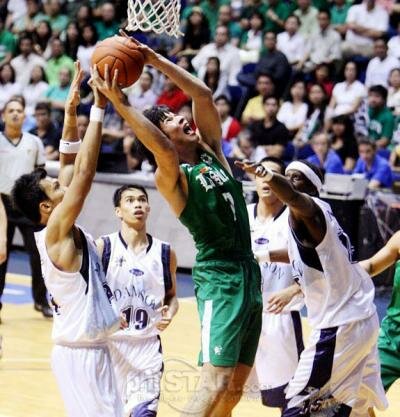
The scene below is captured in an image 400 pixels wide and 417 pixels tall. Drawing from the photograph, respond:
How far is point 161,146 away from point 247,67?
10.9 metres

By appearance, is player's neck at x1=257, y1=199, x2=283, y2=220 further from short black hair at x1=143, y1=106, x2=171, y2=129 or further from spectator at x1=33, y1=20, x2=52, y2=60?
spectator at x1=33, y1=20, x2=52, y2=60

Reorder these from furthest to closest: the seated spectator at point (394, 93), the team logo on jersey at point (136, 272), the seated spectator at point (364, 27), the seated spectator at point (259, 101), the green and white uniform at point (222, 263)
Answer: the seated spectator at point (364, 27), the seated spectator at point (259, 101), the seated spectator at point (394, 93), the team logo on jersey at point (136, 272), the green and white uniform at point (222, 263)

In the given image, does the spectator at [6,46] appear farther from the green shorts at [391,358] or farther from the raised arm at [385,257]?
the raised arm at [385,257]

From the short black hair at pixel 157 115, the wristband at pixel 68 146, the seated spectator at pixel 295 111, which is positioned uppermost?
the short black hair at pixel 157 115

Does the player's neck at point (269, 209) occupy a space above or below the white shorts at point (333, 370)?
above

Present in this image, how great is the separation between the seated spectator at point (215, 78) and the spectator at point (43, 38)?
13.1ft

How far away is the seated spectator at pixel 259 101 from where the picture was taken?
1488cm

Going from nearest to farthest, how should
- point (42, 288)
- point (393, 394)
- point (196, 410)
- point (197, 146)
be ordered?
point (196, 410), point (197, 146), point (393, 394), point (42, 288)

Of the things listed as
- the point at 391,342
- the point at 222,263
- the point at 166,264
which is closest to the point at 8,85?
the point at 166,264

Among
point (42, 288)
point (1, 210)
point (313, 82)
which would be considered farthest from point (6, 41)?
point (1, 210)

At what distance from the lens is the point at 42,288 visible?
10922mm

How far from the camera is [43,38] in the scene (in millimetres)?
18453

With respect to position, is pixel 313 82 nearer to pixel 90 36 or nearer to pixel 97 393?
pixel 90 36

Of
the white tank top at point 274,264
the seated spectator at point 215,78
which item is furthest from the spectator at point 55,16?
the white tank top at point 274,264
